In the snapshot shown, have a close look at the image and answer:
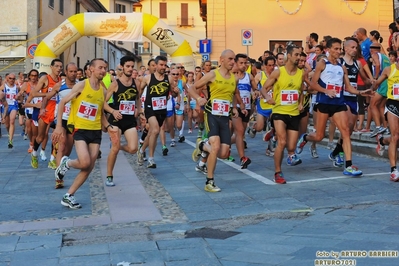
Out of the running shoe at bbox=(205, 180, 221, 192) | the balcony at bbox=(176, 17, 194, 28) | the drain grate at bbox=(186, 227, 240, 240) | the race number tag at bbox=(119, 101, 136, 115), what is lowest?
the drain grate at bbox=(186, 227, 240, 240)

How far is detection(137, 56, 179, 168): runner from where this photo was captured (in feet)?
36.5

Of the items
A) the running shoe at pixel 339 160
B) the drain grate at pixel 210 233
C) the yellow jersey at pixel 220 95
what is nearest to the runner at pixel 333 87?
the running shoe at pixel 339 160

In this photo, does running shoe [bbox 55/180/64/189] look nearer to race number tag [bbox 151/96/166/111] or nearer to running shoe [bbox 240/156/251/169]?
race number tag [bbox 151/96/166/111]

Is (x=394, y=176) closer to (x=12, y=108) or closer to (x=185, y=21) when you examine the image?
(x=12, y=108)

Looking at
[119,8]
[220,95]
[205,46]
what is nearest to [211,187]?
[220,95]

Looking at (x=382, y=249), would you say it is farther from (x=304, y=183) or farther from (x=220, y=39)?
(x=220, y=39)

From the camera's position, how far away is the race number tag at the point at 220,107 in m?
8.73

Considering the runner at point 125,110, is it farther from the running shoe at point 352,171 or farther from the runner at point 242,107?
the running shoe at point 352,171

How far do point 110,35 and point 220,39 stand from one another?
30.3 feet

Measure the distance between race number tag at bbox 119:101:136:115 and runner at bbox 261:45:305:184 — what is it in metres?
2.03

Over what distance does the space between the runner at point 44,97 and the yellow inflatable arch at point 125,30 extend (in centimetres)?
1043

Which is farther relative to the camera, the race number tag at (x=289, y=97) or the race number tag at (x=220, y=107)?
the race number tag at (x=289, y=97)

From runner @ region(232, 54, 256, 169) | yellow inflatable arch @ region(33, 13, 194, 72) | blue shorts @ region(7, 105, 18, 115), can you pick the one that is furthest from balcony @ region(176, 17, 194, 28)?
runner @ region(232, 54, 256, 169)

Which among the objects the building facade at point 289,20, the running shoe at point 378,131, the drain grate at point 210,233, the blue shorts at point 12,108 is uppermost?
the building facade at point 289,20
